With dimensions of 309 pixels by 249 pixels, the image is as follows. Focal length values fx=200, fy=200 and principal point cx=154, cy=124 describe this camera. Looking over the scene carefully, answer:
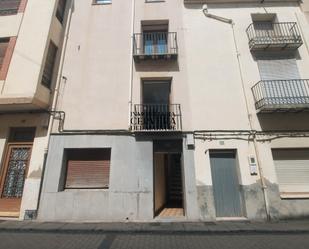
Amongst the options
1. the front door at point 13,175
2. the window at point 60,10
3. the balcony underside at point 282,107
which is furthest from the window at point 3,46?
the balcony underside at point 282,107

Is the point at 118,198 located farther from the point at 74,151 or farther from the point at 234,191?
the point at 234,191

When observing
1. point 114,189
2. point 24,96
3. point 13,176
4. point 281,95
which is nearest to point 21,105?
point 24,96

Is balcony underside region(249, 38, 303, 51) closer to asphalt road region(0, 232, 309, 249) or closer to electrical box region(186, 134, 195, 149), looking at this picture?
electrical box region(186, 134, 195, 149)

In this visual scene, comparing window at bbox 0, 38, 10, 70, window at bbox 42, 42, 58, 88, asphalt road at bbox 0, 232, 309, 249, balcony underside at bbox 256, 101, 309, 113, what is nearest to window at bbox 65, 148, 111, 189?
asphalt road at bbox 0, 232, 309, 249

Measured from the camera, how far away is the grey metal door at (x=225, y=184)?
754 centimetres

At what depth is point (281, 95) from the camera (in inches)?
324

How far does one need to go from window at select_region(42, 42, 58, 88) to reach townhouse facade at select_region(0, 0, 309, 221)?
0.17 m

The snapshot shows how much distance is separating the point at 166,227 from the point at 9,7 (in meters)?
11.4

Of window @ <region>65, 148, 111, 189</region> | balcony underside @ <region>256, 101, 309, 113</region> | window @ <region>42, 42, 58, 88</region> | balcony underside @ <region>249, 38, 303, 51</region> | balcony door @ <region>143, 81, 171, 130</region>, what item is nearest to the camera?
balcony underside @ <region>256, 101, 309, 113</region>

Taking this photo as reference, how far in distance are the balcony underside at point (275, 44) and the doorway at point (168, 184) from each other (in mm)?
5727

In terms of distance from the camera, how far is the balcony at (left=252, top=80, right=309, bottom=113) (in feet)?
25.5

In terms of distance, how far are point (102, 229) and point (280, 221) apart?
20.0 feet

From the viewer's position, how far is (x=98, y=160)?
8133mm

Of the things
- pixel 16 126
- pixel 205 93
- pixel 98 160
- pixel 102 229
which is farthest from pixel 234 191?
pixel 16 126
